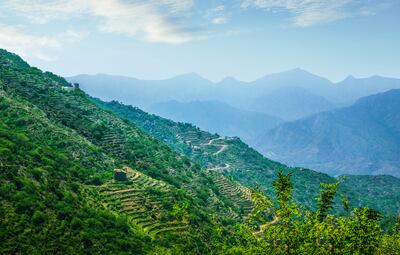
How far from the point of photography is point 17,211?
6244cm

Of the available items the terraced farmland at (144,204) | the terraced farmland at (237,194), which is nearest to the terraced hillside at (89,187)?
the terraced farmland at (144,204)

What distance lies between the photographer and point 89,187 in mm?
86500

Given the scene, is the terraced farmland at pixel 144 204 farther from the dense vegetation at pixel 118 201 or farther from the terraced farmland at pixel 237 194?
the terraced farmland at pixel 237 194

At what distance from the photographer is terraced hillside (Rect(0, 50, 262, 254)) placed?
63.4 meters

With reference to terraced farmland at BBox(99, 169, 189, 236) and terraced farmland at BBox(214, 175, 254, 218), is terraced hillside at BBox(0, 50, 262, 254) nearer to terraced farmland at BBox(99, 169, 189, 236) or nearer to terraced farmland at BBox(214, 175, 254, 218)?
terraced farmland at BBox(99, 169, 189, 236)

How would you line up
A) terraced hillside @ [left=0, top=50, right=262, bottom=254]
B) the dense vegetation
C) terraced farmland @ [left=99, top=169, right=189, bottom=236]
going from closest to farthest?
1. the dense vegetation
2. terraced hillside @ [left=0, top=50, right=262, bottom=254]
3. terraced farmland @ [left=99, top=169, right=189, bottom=236]

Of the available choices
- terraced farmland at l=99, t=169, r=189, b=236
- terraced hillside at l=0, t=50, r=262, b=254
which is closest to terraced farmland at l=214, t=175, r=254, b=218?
terraced hillside at l=0, t=50, r=262, b=254

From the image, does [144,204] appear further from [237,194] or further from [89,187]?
[237,194]

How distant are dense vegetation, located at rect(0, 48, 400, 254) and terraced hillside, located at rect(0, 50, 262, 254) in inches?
9.1

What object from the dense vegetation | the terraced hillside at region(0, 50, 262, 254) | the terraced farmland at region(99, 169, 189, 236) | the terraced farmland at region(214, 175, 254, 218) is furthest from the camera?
the terraced farmland at region(214, 175, 254, 218)

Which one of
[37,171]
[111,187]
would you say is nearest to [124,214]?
[111,187]

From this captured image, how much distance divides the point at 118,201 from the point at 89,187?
6.84 metres

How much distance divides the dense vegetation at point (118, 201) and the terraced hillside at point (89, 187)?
23 centimetres

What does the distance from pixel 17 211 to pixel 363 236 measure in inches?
1918
